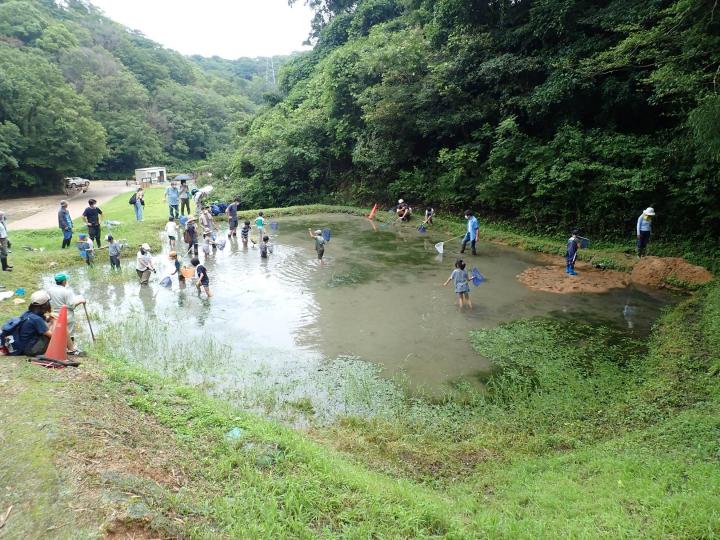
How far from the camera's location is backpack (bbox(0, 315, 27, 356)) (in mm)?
6883

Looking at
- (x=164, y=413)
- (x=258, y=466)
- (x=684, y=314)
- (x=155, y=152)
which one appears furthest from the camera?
(x=155, y=152)

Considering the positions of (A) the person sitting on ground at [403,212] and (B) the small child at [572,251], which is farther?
(A) the person sitting on ground at [403,212]

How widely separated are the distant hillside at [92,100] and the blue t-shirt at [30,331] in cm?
3046

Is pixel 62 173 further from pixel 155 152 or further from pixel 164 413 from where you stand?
pixel 164 413

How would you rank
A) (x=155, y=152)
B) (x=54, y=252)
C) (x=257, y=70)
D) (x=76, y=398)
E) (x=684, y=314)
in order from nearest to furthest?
(x=76, y=398) < (x=684, y=314) < (x=54, y=252) < (x=155, y=152) < (x=257, y=70)

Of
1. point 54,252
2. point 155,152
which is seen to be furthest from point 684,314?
point 155,152

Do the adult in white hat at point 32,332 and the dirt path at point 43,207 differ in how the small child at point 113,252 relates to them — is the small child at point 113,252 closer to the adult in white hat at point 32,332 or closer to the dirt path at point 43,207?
the adult in white hat at point 32,332

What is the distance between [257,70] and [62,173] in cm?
9738

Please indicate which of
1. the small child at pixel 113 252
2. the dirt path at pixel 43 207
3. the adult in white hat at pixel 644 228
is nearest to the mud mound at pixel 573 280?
the adult in white hat at pixel 644 228

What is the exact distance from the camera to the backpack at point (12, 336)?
688cm

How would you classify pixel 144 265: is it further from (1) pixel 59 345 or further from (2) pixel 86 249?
(1) pixel 59 345

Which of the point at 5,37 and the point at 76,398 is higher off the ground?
the point at 5,37

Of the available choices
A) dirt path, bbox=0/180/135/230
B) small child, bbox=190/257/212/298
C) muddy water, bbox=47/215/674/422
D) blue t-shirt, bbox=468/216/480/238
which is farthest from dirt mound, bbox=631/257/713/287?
dirt path, bbox=0/180/135/230

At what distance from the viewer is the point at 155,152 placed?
5638 centimetres
